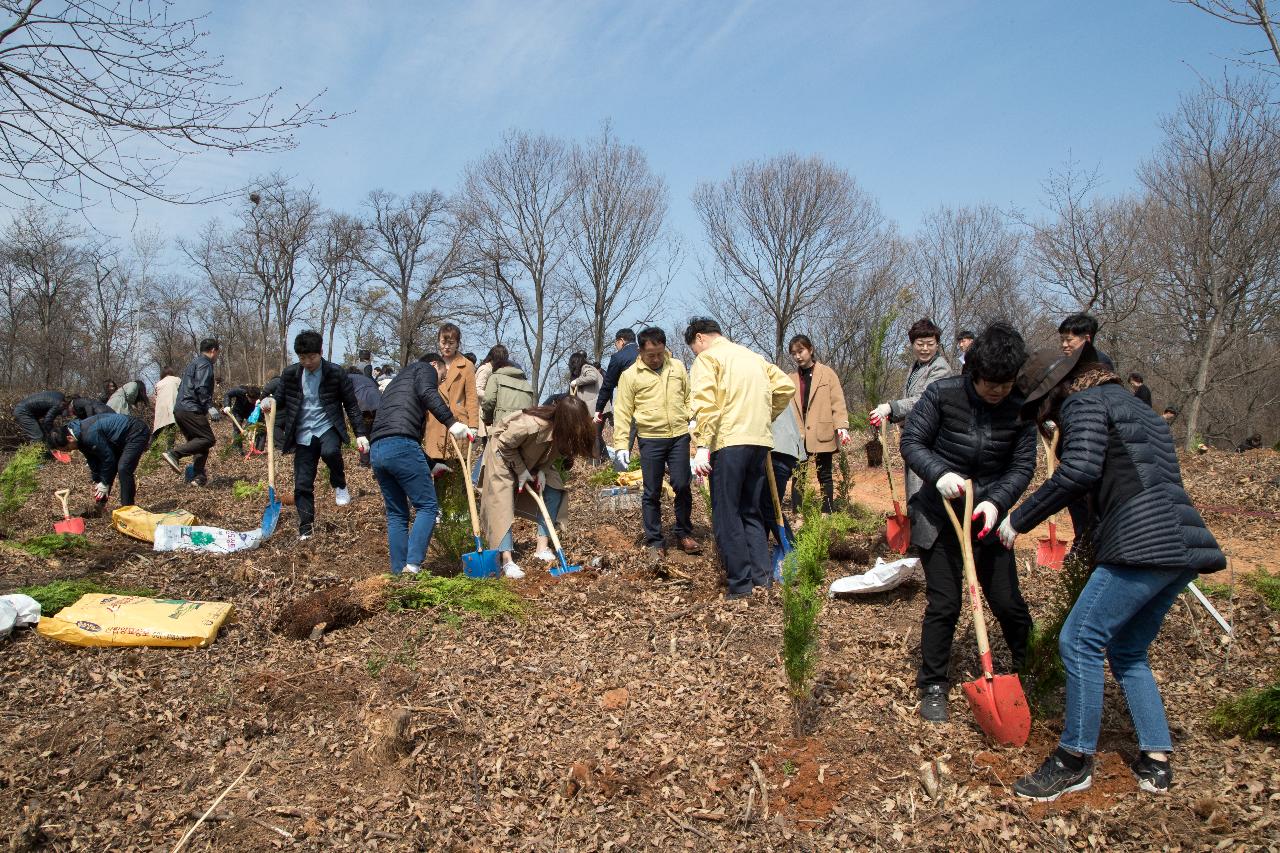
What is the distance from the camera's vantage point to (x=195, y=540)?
6.52 metres

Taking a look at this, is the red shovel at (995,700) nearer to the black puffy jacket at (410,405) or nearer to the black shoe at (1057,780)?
the black shoe at (1057,780)

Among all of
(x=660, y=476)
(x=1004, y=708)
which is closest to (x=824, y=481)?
(x=660, y=476)

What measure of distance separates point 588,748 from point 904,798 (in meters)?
1.30

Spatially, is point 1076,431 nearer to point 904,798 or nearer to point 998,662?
Answer: point 904,798

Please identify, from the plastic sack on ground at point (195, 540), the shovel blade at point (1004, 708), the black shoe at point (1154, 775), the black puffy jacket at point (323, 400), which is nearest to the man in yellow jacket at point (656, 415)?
the black puffy jacket at point (323, 400)

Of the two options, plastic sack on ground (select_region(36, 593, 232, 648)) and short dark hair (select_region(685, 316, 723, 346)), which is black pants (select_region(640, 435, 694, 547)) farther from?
plastic sack on ground (select_region(36, 593, 232, 648))

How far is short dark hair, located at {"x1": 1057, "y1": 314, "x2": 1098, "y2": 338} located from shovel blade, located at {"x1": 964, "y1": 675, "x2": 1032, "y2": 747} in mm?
2390

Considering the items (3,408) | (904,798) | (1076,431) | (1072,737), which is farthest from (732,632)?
(3,408)

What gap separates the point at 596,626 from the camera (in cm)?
482

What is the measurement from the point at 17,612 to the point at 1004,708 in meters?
5.21

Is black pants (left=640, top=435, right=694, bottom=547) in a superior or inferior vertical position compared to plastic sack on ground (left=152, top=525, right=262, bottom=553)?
superior

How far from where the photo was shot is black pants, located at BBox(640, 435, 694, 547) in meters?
6.17

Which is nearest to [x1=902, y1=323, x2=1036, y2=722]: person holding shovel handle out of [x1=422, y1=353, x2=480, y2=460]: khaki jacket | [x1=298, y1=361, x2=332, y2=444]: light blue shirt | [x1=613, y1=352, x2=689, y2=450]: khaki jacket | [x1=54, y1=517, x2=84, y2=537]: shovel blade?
[x1=613, y1=352, x2=689, y2=450]: khaki jacket

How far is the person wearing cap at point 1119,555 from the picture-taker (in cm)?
282
